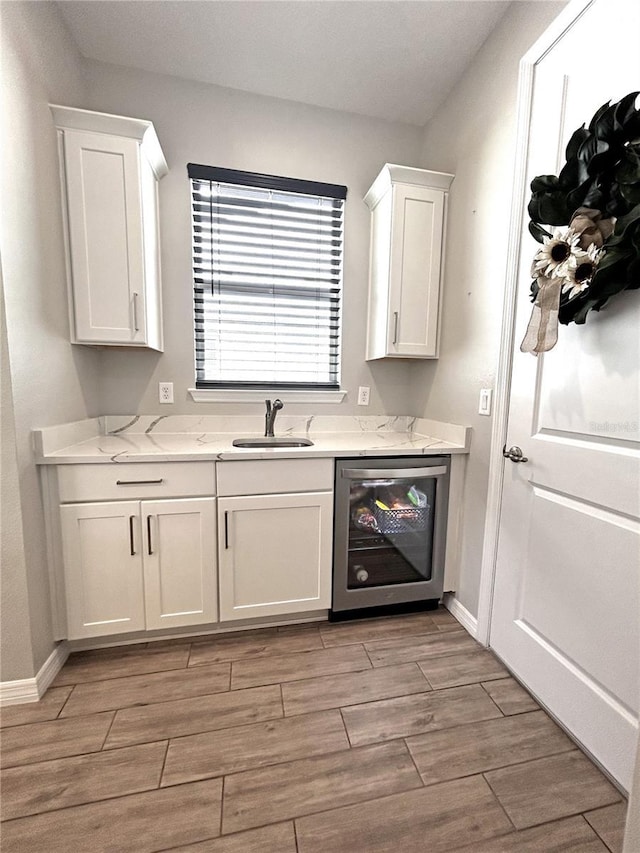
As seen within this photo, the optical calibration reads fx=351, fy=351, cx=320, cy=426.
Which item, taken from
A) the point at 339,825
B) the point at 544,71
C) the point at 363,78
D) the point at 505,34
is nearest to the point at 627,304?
the point at 544,71

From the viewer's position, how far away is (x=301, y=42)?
1.72m

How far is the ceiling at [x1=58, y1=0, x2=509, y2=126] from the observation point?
62.1 inches

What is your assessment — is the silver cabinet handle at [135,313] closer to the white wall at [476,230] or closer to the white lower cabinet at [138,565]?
the white lower cabinet at [138,565]

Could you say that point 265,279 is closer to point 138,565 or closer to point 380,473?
point 380,473

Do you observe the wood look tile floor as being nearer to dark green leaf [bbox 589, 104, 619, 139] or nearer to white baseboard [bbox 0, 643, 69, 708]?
white baseboard [bbox 0, 643, 69, 708]

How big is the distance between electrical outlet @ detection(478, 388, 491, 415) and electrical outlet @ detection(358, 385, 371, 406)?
800 mm

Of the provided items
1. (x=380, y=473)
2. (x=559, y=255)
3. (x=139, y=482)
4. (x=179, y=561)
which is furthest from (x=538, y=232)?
(x=179, y=561)

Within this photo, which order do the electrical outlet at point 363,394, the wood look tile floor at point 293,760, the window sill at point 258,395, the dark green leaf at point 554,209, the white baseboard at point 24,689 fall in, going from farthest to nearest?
1. the electrical outlet at point 363,394
2. the window sill at point 258,395
3. the white baseboard at point 24,689
4. the dark green leaf at point 554,209
5. the wood look tile floor at point 293,760

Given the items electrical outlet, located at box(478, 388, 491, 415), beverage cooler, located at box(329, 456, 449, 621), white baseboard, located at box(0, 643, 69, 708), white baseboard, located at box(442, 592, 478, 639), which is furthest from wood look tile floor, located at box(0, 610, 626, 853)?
electrical outlet, located at box(478, 388, 491, 415)

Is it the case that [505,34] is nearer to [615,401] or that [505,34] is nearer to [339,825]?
[615,401]

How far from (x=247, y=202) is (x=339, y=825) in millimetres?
2795

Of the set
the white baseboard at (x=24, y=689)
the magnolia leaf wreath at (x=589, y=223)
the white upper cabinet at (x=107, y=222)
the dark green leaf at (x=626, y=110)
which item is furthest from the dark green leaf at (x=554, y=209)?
the white baseboard at (x=24, y=689)

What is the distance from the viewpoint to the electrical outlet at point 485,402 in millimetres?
1712

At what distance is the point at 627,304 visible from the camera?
109 cm
